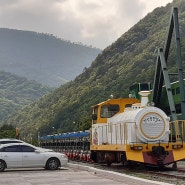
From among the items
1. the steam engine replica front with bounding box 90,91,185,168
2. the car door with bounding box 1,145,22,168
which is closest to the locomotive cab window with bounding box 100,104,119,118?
the steam engine replica front with bounding box 90,91,185,168

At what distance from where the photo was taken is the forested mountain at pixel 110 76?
112 m

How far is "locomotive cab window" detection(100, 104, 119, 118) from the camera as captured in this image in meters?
22.4

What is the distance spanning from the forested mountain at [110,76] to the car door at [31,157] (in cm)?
7429

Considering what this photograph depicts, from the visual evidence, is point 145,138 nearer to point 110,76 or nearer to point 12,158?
point 12,158

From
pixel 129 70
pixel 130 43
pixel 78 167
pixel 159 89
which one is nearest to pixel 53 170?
pixel 78 167

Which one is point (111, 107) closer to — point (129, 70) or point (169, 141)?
point (169, 141)

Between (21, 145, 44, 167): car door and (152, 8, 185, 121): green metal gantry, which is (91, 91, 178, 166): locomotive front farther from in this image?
(152, 8, 185, 121): green metal gantry

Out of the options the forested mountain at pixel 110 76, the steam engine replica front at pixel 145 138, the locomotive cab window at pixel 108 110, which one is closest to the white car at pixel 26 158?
the steam engine replica front at pixel 145 138

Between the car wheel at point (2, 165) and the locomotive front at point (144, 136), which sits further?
the car wheel at point (2, 165)

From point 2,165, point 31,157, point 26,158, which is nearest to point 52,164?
point 31,157

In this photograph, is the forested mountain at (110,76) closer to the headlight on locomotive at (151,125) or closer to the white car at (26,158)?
the white car at (26,158)

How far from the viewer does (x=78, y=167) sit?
21.8 m

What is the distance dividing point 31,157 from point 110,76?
341 feet

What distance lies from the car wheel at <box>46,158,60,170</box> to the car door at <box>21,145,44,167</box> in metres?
0.34
